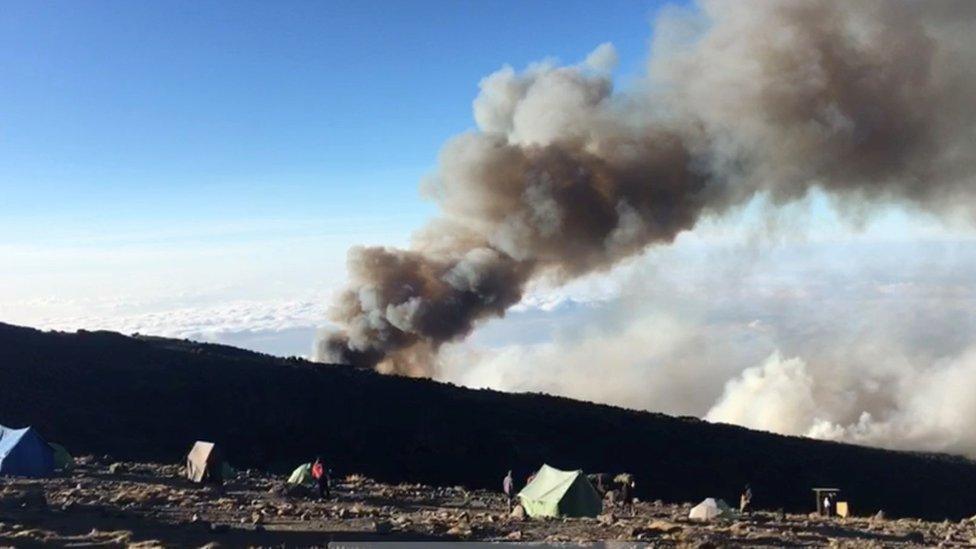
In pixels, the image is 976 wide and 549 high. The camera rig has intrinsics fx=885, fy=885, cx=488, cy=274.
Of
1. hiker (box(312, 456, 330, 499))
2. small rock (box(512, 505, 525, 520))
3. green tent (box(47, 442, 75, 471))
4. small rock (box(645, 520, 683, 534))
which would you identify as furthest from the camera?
green tent (box(47, 442, 75, 471))

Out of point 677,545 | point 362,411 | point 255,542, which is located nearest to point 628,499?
point 677,545

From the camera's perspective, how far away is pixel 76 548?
18406 mm

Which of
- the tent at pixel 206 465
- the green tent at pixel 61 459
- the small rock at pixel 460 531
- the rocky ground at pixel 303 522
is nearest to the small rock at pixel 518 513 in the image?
the rocky ground at pixel 303 522

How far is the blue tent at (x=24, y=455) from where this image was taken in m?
29.5

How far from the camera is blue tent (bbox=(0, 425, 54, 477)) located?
2948 cm

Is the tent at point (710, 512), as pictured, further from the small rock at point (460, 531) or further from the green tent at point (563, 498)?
the small rock at point (460, 531)

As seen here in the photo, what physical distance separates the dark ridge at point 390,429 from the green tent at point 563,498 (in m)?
21.7

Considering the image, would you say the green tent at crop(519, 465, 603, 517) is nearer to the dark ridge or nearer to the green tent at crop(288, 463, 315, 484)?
the green tent at crop(288, 463, 315, 484)

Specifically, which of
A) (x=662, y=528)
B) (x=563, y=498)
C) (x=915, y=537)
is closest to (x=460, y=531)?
(x=563, y=498)

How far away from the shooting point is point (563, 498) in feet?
87.4

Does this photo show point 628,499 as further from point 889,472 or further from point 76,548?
point 889,472

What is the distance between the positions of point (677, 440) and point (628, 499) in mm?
28532

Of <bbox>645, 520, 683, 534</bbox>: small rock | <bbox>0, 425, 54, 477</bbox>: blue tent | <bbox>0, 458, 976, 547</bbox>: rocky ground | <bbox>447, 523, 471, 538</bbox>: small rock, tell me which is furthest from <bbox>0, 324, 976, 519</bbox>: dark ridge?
<bbox>447, 523, 471, 538</bbox>: small rock

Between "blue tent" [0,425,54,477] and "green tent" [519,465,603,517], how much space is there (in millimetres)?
16633
